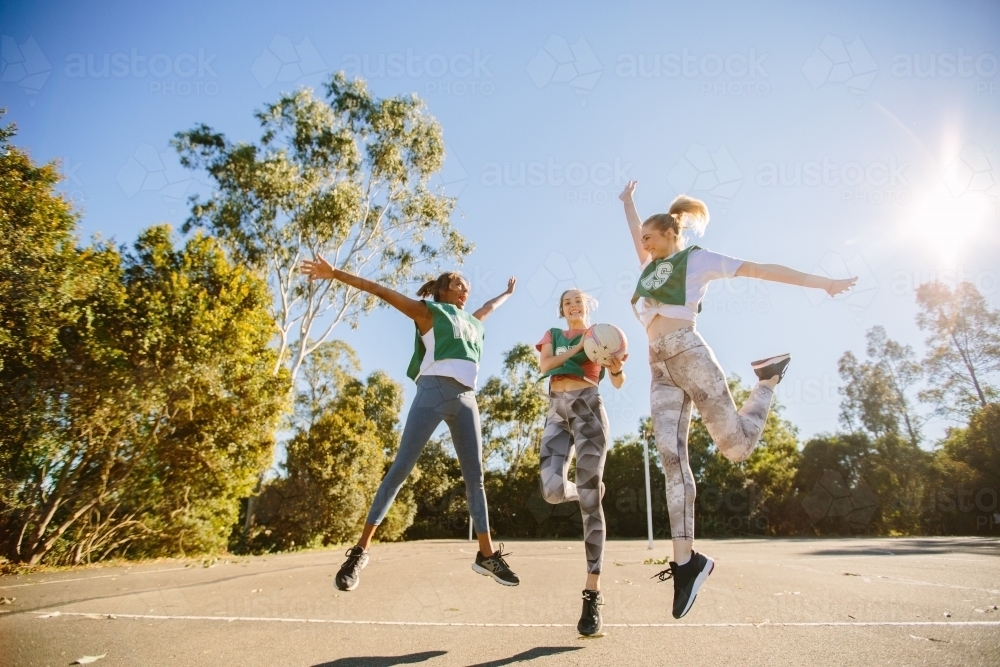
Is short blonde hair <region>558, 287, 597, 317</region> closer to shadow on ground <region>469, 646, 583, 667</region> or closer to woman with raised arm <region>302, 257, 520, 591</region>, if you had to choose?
woman with raised arm <region>302, 257, 520, 591</region>

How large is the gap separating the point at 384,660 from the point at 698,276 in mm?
2466

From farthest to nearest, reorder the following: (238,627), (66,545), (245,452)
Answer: (245,452), (66,545), (238,627)

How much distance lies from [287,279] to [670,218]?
625 inches

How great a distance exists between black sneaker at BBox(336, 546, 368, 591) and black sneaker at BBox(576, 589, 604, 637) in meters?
1.23

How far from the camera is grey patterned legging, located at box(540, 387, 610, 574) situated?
3422mm

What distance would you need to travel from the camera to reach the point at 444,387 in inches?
134

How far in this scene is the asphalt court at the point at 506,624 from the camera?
2.60 metres

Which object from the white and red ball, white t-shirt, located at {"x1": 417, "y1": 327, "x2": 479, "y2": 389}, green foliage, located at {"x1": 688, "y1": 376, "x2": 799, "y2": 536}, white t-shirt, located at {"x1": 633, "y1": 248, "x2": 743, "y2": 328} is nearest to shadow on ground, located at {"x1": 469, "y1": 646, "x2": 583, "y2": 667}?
white t-shirt, located at {"x1": 417, "y1": 327, "x2": 479, "y2": 389}

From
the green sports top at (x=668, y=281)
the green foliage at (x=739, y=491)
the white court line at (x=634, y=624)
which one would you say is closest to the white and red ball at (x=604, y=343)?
the green sports top at (x=668, y=281)

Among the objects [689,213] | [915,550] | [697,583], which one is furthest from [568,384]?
[915,550]

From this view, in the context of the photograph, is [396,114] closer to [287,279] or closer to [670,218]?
[287,279]

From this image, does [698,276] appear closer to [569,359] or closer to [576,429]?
[569,359]

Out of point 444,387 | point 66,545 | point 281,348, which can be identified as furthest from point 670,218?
point 281,348

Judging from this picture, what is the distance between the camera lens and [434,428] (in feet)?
11.0
